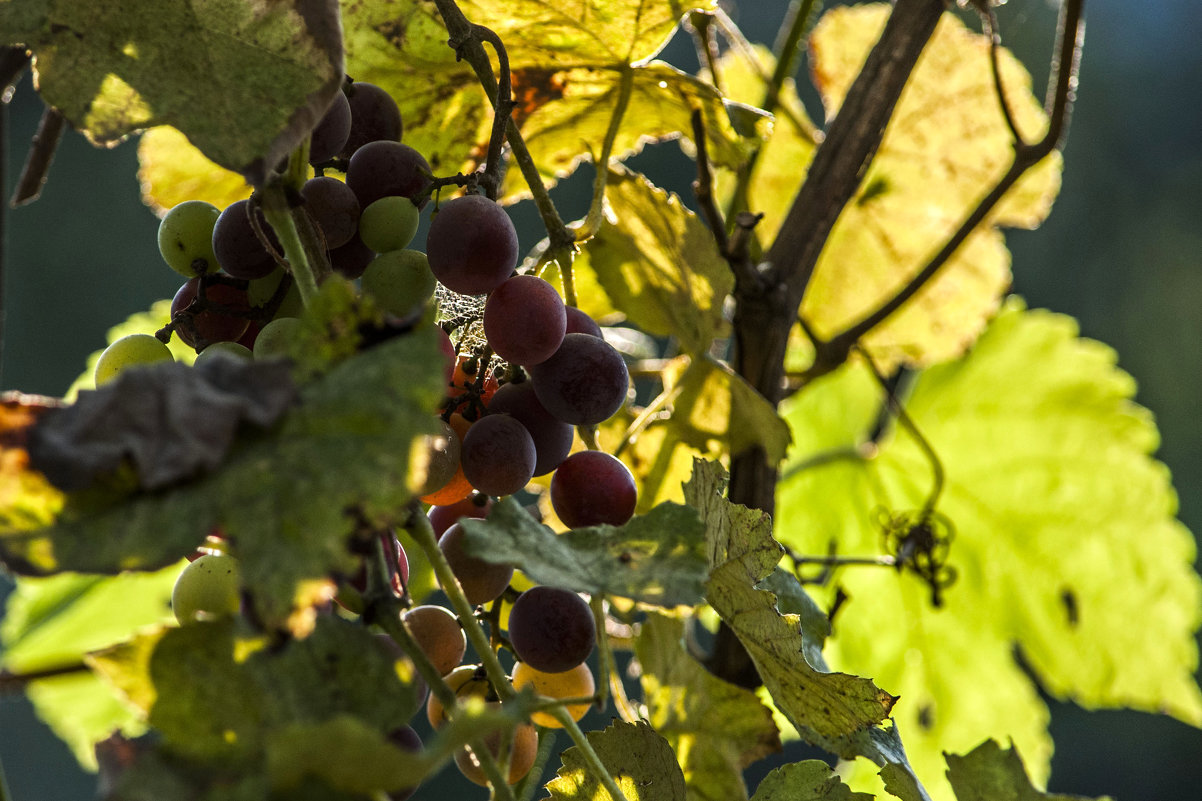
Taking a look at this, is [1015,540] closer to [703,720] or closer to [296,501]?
[703,720]

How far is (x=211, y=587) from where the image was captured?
312mm

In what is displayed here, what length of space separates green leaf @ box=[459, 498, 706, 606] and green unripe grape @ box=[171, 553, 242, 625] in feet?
0.26

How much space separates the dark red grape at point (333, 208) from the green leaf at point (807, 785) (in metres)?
0.27

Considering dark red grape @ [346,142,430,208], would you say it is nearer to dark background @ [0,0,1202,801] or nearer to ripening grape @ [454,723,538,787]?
ripening grape @ [454,723,538,787]

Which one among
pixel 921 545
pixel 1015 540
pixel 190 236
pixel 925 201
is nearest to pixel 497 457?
pixel 190 236

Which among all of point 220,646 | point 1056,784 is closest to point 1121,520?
point 220,646

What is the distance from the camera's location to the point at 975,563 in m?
0.93

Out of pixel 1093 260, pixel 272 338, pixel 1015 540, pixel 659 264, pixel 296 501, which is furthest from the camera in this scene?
pixel 1093 260

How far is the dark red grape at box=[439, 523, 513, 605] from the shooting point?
1.26 feet

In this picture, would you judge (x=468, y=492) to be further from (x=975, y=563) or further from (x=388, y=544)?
(x=975, y=563)

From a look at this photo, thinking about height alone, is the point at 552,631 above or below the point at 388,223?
below

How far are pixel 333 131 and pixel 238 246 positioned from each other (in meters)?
0.06

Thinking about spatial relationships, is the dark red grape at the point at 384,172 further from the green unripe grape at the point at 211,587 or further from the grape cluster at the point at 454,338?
the green unripe grape at the point at 211,587

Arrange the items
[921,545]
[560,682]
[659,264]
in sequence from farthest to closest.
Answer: [921,545]
[659,264]
[560,682]
